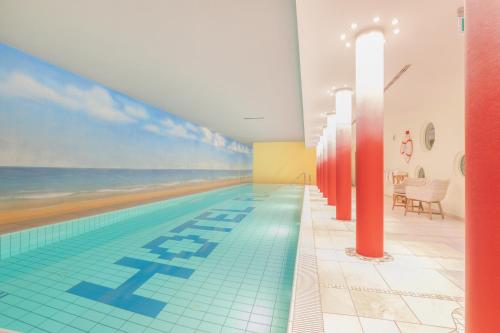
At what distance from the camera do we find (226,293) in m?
2.40

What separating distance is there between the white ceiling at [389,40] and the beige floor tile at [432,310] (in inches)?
109

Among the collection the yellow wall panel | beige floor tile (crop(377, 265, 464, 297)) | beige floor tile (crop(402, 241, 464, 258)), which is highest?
the yellow wall panel

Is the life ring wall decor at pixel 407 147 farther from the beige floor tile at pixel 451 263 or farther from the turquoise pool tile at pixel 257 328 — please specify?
the turquoise pool tile at pixel 257 328

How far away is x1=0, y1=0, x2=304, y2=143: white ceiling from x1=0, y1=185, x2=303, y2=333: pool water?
354 centimetres

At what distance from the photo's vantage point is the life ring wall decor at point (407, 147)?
6949 mm

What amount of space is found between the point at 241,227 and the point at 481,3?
15.8 feet

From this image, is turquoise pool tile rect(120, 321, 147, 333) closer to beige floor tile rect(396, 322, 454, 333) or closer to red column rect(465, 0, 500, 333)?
beige floor tile rect(396, 322, 454, 333)

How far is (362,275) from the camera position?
7.28 ft

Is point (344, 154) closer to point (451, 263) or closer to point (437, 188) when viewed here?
point (437, 188)

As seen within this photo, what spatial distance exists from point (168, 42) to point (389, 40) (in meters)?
3.45

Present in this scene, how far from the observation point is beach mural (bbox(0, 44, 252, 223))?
4273 millimetres

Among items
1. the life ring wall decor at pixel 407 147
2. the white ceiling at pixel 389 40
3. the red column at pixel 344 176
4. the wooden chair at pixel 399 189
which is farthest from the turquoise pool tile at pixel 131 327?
the life ring wall decor at pixel 407 147

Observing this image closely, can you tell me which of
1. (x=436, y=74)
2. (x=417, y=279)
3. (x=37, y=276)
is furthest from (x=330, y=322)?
(x=436, y=74)

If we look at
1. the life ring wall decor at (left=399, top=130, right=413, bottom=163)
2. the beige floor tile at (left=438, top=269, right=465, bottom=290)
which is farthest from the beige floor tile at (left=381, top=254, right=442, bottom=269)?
the life ring wall decor at (left=399, top=130, right=413, bottom=163)
